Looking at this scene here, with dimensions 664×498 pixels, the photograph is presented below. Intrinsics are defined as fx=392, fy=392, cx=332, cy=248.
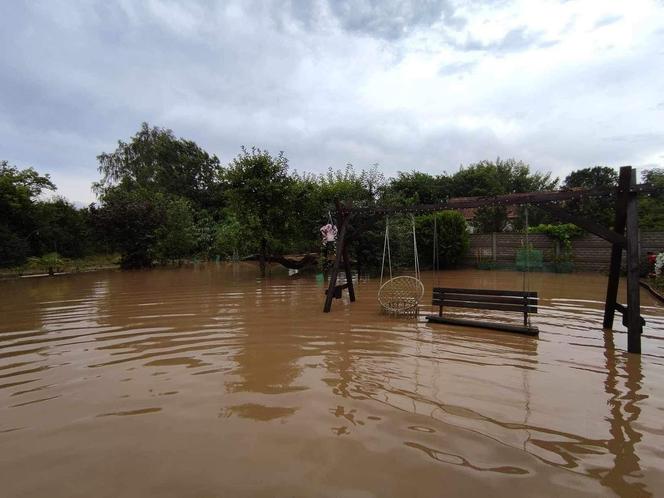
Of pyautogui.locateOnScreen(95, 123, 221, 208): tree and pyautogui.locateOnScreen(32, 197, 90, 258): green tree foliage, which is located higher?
pyautogui.locateOnScreen(95, 123, 221, 208): tree

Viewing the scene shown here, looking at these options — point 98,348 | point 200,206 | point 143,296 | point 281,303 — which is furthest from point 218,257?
point 98,348

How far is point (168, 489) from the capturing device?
7.92 feet

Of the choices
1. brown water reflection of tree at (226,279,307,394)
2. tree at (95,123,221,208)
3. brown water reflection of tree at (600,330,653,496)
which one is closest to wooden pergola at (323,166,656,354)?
brown water reflection of tree at (600,330,653,496)

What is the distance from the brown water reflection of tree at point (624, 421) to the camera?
2436mm

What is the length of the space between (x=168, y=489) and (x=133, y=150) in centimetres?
4348

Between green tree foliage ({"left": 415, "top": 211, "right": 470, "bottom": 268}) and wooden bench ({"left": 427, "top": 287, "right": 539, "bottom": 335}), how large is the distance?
38.2 feet

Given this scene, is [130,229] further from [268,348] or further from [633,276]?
[633,276]

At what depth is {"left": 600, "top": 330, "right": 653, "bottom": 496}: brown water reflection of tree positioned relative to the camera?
2436mm

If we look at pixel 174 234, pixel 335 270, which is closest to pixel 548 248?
pixel 335 270

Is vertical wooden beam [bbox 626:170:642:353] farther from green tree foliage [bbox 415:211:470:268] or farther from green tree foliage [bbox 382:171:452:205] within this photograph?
green tree foliage [bbox 382:171:452:205]

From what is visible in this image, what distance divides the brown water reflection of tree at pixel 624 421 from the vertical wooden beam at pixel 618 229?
54.5 inches

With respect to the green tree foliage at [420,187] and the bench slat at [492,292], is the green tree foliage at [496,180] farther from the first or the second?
the bench slat at [492,292]

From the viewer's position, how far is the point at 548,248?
18453 millimetres

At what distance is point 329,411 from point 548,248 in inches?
715
